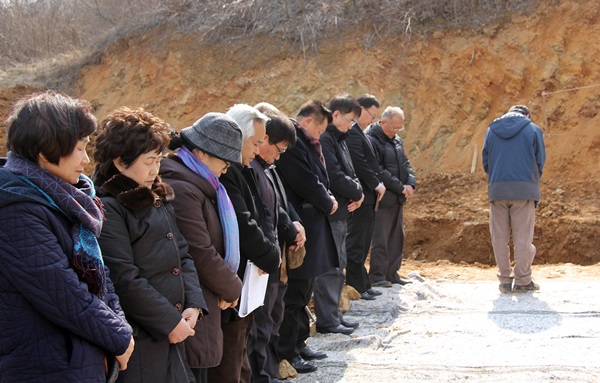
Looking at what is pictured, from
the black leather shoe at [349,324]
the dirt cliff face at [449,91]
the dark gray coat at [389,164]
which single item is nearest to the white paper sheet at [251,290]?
the black leather shoe at [349,324]

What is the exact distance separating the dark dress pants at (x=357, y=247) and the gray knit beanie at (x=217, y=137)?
4367 mm

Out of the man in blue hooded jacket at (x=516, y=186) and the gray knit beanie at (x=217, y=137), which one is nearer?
the gray knit beanie at (x=217, y=137)

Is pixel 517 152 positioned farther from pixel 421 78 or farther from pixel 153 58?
pixel 153 58

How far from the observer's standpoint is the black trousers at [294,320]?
559cm

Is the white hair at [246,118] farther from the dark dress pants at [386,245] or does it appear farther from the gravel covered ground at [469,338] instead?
the dark dress pants at [386,245]

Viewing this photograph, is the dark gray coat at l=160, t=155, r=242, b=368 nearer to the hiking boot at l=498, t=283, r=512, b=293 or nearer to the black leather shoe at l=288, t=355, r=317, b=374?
the black leather shoe at l=288, t=355, r=317, b=374

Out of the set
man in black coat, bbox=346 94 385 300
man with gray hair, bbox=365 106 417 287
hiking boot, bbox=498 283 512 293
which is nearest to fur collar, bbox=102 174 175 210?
man in black coat, bbox=346 94 385 300

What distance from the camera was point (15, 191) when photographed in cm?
257

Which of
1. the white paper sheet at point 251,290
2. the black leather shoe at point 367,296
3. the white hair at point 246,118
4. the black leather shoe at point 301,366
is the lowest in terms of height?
the black leather shoe at point 367,296

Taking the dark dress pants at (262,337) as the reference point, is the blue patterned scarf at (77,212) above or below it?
above

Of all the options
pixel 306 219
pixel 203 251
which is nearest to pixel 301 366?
pixel 306 219

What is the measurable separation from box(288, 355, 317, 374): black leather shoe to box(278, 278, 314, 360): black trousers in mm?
39

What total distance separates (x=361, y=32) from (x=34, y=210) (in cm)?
1341

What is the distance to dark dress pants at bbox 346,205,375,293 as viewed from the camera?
321 inches
